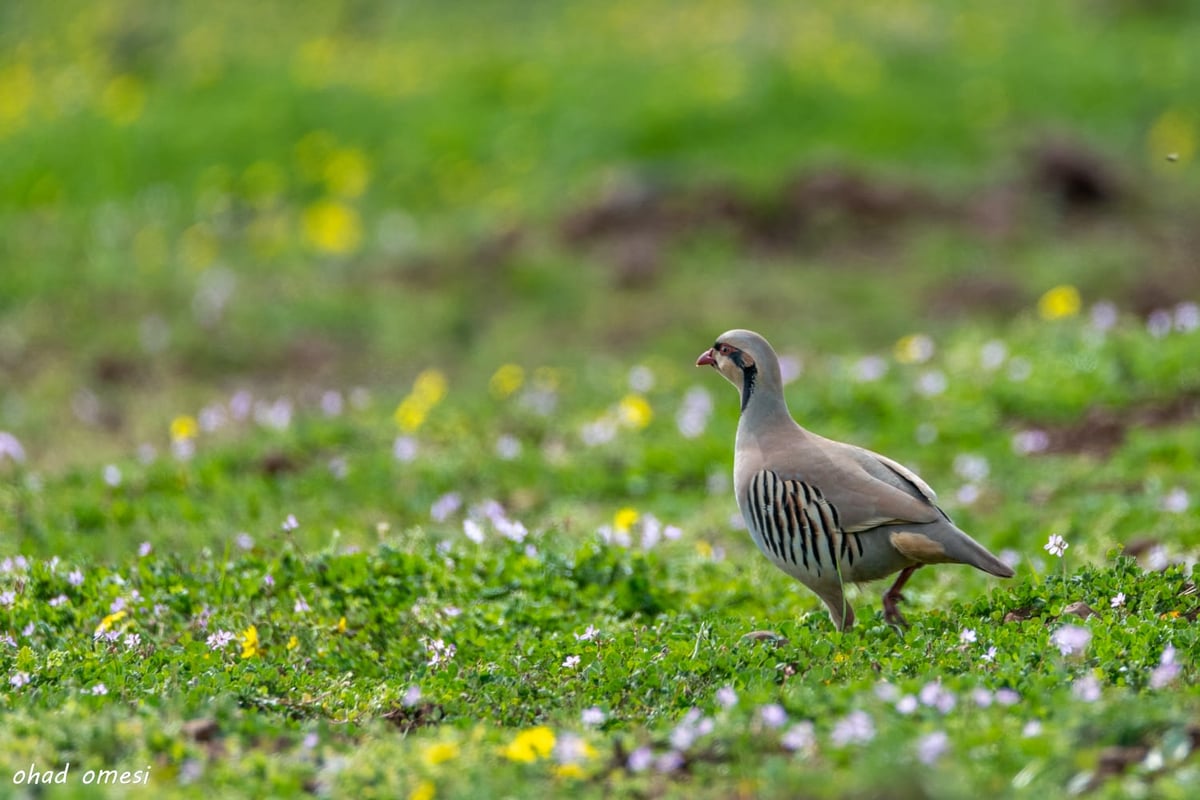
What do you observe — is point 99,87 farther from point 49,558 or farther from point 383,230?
point 49,558

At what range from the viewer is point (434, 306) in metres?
13.3

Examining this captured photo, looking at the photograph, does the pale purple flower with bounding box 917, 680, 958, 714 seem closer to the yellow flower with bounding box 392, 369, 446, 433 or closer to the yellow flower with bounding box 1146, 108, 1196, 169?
the yellow flower with bounding box 392, 369, 446, 433

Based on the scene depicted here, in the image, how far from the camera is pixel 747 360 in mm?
6219

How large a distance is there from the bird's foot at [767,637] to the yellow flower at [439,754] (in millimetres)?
1494

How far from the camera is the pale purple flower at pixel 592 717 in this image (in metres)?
4.73

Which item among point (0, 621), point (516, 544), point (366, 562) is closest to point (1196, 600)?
point (516, 544)

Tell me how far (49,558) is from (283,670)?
2376 millimetres

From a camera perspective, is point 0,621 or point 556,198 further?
point 556,198

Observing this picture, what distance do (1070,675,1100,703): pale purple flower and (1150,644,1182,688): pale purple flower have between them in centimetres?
18

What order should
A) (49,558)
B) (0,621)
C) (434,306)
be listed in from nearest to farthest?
(0,621) < (49,558) < (434,306)

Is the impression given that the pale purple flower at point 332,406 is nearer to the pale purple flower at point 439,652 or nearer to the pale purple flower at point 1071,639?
the pale purple flower at point 439,652

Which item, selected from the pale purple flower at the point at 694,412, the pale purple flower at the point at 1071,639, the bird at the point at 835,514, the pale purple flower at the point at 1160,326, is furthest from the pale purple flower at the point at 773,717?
the pale purple flower at the point at 1160,326

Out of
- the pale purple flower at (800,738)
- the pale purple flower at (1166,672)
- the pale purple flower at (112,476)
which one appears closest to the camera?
the pale purple flower at (800,738)

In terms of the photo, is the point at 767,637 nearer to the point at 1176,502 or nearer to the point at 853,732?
the point at 853,732
